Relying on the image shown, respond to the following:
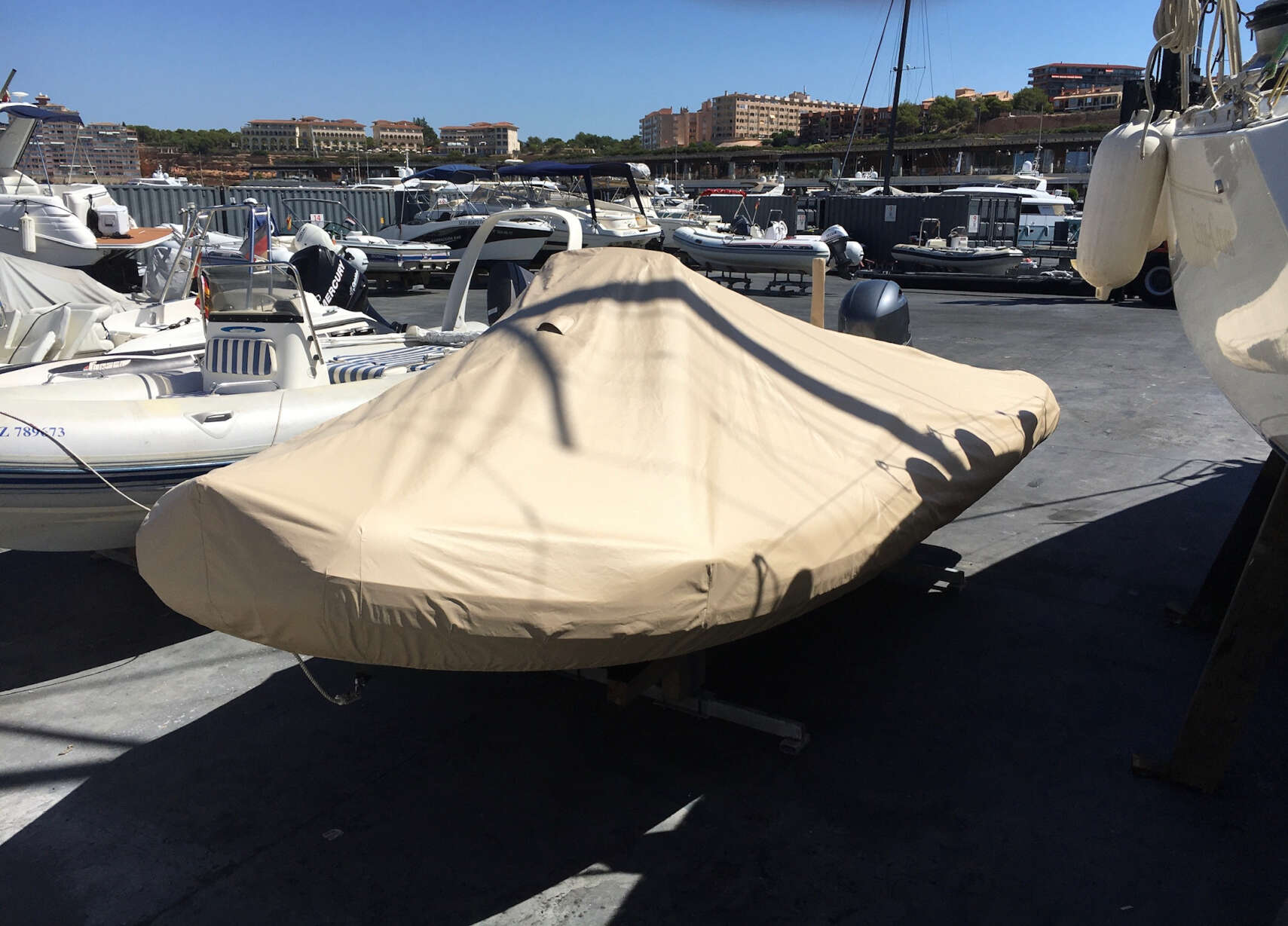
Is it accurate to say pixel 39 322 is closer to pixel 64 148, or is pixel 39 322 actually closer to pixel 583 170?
pixel 583 170

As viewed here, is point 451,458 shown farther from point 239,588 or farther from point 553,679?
point 553,679

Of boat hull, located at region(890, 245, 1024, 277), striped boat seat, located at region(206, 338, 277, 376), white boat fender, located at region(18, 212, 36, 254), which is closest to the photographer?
striped boat seat, located at region(206, 338, 277, 376)

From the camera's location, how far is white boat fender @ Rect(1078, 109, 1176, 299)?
4051 mm

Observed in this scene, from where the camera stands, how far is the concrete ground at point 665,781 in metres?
2.86

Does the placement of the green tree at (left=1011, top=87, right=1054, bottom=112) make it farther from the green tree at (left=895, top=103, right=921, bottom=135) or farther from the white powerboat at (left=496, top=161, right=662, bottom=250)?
the white powerboat at (left=496, top=161, right=662, bottom=250)

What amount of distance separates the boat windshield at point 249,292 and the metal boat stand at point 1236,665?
5.03m

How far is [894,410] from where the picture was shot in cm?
399

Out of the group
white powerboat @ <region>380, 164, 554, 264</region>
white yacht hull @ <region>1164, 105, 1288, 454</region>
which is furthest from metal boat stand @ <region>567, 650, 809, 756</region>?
white powerboat @ <region>380, 164, 554, 264</region>

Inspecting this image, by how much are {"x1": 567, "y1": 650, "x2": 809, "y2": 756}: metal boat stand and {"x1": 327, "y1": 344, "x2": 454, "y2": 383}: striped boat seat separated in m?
2.94

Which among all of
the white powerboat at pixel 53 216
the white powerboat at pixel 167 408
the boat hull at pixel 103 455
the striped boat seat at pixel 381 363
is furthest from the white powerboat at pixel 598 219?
the boat hull at pixel 103 455

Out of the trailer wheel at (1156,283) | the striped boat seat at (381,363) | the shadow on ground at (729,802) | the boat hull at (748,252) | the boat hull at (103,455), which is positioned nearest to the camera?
the shadow on ground at (729,802)

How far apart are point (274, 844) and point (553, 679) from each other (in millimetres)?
1380

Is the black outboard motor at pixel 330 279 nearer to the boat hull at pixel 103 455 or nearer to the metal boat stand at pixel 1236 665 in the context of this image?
the boat hull at pixel 103 455

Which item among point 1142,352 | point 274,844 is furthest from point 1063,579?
point 1142,352
